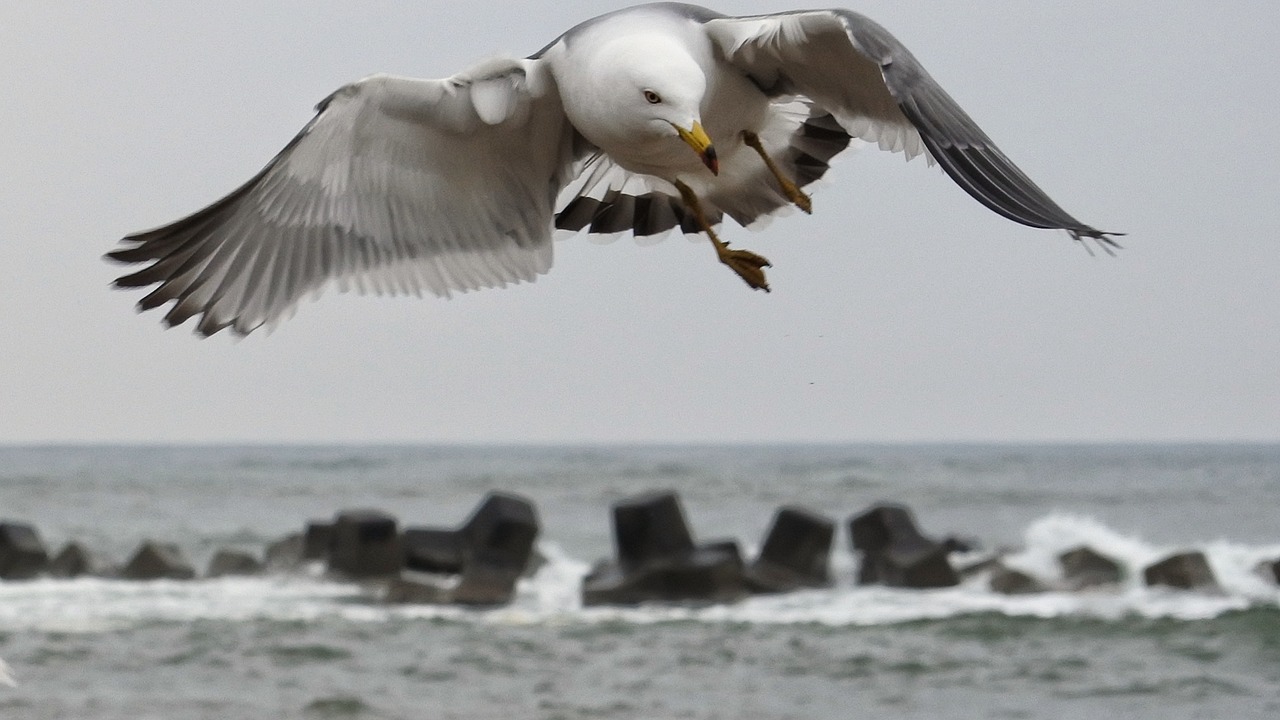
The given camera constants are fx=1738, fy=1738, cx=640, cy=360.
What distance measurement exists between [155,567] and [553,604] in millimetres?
4887

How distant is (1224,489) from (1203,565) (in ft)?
69.3

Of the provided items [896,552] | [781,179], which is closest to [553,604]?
[896,552]

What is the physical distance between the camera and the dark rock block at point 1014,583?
51.2 ft

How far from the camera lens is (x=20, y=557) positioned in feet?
57.8

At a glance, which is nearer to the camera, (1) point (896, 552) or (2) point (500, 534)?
(2) point (500, 534)

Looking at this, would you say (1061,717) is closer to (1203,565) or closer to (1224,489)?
(1203,565)

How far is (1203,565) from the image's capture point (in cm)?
1593

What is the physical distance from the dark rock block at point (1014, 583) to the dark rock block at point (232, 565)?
7684mm

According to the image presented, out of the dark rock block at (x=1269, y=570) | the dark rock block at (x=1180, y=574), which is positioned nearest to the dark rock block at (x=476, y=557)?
the dark rock block at (x=1180, y=574)

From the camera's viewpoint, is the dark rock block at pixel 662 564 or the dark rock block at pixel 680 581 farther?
the dark rock block at pixel 680 581

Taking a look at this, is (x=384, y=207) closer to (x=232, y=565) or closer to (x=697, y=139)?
(x=697, y=139)

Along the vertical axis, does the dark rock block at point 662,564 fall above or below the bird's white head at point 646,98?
below

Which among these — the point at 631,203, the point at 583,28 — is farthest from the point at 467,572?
the point at 583,28

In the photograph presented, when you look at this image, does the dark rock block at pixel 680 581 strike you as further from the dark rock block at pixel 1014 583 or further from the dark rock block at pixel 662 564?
the dark rock block at pixel 1014 583
